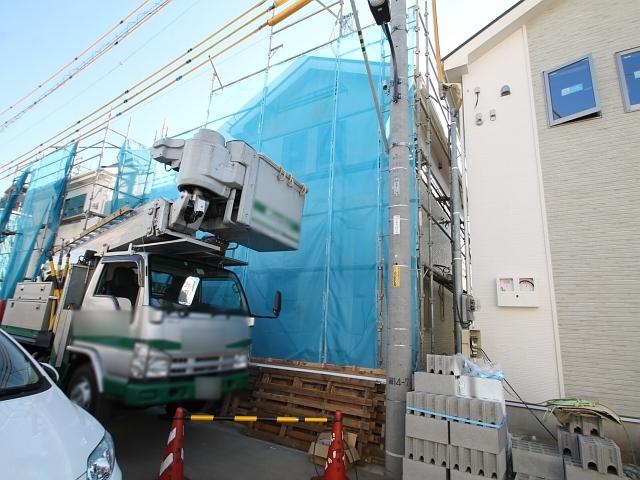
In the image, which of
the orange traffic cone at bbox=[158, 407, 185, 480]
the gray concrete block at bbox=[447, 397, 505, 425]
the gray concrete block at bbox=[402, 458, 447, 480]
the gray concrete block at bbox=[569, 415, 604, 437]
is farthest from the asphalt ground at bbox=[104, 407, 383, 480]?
the gray concrete block at bbox=[569, 415, 604, 437]

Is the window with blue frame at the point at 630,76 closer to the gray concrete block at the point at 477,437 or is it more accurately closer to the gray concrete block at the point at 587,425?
the gray concrete block at the point at 587,425


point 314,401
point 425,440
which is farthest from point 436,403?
point 314,401

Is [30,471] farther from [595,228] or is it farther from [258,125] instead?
[258,125]

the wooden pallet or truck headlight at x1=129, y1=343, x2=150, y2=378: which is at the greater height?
truck headlight at x1=129, y1=343, x2=150, y2=378

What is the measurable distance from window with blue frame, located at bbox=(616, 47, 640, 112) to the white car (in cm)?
661

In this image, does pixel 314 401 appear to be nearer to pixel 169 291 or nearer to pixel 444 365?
pixel 444 365

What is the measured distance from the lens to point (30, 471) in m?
1.50

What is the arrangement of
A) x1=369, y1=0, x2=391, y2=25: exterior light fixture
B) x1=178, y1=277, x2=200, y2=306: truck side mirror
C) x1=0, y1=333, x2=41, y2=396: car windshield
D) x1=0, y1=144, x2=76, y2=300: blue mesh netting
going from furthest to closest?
x1=0, y1=144, x2=76, y2=300: blue mesh netting < x1=369, y1=0, x2=391, y2=25: exterior light fixture < x1=0, y1=333, x2=41, y2=396: car windshield < x1=178, y1=277, x2=200, y2=306: truck side mirror

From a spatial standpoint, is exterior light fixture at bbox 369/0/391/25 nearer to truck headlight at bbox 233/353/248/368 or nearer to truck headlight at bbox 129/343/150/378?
truck headlight at bbox 233/353/248/368

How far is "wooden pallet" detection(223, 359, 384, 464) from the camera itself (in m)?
4.12

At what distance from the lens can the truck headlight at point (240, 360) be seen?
0.84 m

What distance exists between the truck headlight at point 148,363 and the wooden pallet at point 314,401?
337cm

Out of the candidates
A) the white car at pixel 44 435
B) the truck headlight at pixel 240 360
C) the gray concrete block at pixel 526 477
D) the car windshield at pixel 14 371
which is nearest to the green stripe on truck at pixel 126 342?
the truck headlight at pixel 240 360

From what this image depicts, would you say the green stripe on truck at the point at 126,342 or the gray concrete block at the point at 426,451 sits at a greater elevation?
the green stripe on truck at the point at 126,342
